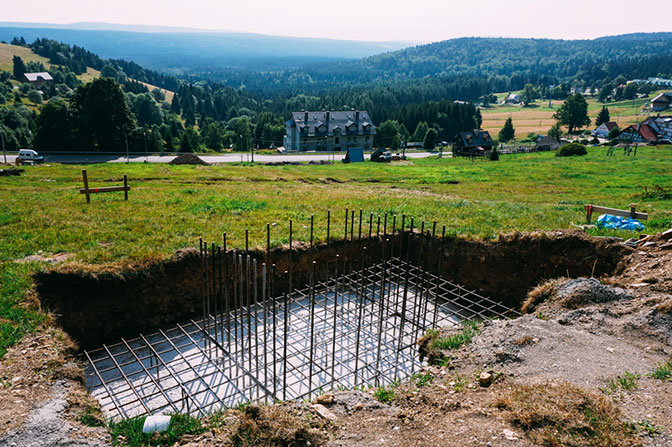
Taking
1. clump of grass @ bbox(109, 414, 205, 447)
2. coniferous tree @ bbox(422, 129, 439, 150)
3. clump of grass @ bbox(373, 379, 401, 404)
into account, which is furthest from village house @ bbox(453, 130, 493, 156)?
clump of grass @ bbox(109, 414, 205, 447)

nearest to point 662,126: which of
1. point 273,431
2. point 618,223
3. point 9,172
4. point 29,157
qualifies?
point 618,223

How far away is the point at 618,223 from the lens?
15234mm

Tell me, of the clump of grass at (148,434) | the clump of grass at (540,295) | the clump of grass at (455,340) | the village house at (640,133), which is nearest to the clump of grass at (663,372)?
the clump of grass at (455,340)

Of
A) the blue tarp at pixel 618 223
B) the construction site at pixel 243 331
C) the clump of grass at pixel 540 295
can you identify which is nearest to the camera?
the construction site at pixel 243 331

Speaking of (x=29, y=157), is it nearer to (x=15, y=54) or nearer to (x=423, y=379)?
(x=423, y=379)

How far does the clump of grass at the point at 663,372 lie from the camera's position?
7102 millimetres

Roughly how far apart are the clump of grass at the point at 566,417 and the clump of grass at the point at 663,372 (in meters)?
1.42

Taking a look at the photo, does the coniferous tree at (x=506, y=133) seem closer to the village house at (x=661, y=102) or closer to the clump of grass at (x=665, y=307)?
the village house at (x=661, y=102)

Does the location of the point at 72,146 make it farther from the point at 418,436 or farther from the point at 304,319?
the point at 418,436

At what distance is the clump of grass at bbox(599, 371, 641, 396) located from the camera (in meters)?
6.88

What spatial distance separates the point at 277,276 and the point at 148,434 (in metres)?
8.19

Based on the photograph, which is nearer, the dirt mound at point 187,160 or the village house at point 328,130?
the dirt mound at point 187,160

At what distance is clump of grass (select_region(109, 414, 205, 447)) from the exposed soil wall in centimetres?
544

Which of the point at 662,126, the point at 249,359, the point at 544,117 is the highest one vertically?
the point at 544,117
